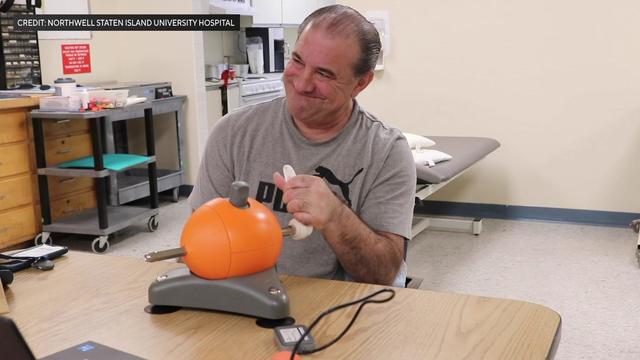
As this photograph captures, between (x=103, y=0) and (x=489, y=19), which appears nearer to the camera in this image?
(x=489, y=19)

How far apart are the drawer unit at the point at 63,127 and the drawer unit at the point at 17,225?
0.43 metres

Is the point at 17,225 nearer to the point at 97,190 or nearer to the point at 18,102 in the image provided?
the point at 97,190

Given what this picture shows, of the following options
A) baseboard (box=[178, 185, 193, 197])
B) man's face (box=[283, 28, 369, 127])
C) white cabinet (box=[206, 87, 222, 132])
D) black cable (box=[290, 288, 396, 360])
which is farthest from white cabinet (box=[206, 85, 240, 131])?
black cable (box=[290, 288, 396, 360])

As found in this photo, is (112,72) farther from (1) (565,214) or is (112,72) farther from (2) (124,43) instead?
(1) (565,214)

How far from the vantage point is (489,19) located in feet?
13.1

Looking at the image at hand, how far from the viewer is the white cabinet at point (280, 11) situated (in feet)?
19.8

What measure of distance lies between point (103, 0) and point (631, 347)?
12.1 ft

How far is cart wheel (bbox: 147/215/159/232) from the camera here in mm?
3927

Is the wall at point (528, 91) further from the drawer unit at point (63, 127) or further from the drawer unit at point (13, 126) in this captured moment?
the drawer unit at point (13, 126)

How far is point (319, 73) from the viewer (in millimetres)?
1356

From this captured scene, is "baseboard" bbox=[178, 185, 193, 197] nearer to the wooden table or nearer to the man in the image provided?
the man

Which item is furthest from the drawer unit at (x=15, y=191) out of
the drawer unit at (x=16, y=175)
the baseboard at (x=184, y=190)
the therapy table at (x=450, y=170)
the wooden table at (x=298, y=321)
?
the wooden table at (x=298, y=321)

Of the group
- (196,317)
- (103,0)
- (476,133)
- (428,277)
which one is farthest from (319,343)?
(103,0)

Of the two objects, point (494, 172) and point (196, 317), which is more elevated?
point (196, 317)
